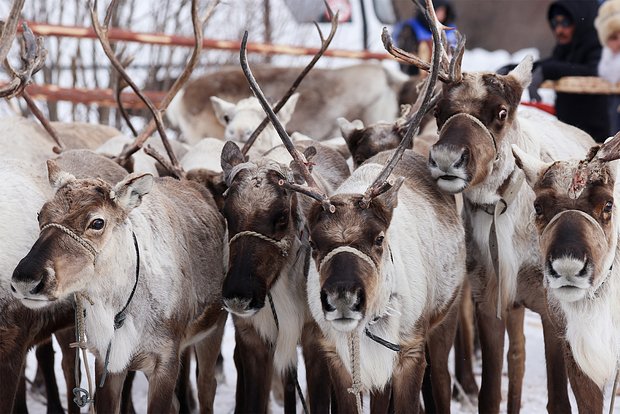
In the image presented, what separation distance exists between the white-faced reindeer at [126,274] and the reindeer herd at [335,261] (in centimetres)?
1

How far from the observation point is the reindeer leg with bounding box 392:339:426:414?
514 cm

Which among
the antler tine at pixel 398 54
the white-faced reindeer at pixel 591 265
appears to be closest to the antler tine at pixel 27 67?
the antler tine at pixel 398 54

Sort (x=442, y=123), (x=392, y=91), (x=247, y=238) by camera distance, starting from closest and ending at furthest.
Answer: (x=247, y=238) → (x=442, y=123) → (x=392, y=91)

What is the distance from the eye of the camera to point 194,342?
233 inches

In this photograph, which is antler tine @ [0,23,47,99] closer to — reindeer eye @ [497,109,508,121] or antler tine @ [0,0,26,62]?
antler tine @ [0,0,26,62]

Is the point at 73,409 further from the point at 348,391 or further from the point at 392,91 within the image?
the point at 392,91

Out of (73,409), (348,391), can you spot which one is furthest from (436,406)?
(73,409)

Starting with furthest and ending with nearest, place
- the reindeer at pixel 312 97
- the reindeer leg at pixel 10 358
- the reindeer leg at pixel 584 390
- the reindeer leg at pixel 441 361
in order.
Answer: the reindeer at pixel 312 97 → the reindeer leg at pixel 441 361 → the reindeer leg at pixel 10 358 → the reindeer leg at pixel 584 390

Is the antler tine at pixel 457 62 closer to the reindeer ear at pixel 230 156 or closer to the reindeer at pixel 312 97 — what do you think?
the reindeer ear at pixel 230 156

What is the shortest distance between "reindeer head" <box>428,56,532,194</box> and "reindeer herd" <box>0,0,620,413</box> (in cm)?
1

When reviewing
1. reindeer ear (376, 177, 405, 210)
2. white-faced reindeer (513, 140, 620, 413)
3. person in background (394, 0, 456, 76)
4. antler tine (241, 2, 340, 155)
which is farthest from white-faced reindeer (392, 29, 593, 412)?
person in background (394, 0, 456, 76)

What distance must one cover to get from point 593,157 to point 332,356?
158 cm

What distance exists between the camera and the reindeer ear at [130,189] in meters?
5.07

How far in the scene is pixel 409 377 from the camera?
5176mm
